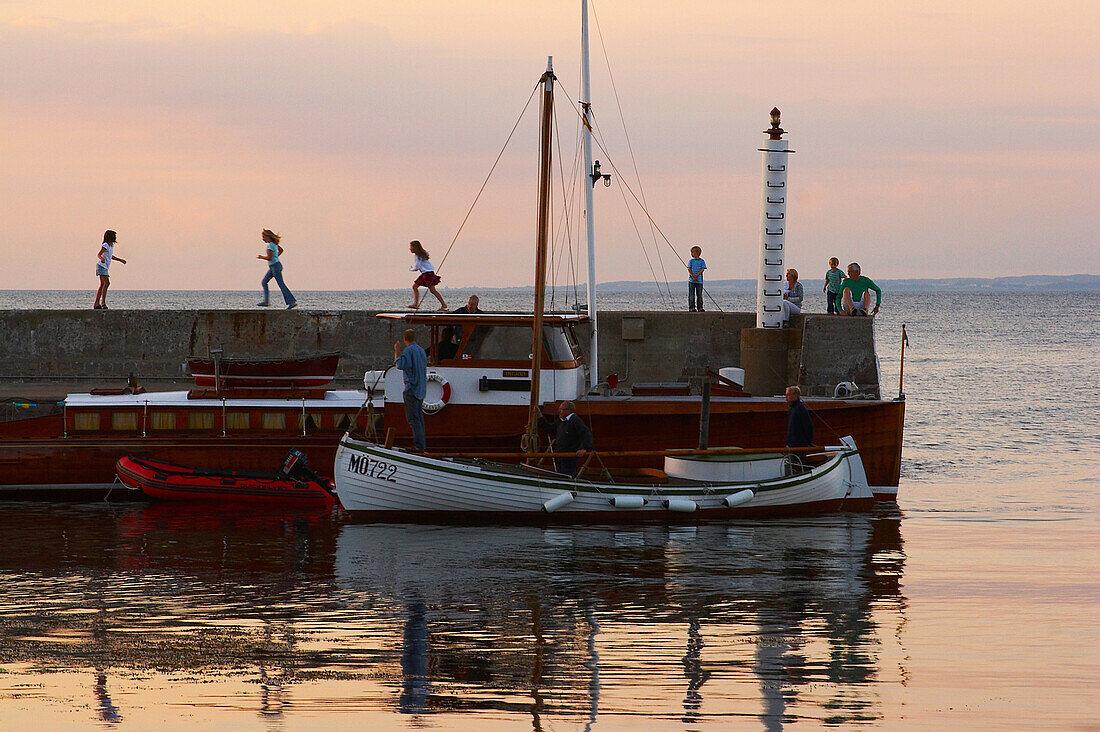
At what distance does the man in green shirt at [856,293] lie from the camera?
66.6 feet

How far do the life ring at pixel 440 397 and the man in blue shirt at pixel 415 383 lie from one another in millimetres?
600

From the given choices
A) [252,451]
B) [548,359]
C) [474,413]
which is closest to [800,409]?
[548,359]

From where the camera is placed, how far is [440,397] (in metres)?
16.8

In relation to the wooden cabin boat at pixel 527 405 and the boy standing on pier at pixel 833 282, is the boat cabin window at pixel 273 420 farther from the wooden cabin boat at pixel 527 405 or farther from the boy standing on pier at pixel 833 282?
the boy standing on pier at pixel 833 282

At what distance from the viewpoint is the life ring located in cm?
1675

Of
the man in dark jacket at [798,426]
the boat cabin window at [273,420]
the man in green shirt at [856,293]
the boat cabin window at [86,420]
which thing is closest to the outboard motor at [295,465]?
the boat cabin window at [273,420]

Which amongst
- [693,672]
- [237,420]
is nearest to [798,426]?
[693,672]

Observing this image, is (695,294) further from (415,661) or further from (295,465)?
(415,661)

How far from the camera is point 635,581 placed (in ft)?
41.0

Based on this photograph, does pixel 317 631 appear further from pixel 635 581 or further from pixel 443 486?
pixel 443 486

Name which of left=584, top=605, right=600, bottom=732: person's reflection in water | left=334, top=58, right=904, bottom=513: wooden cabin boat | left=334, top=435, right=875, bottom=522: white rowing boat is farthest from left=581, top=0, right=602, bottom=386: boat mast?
left=584, top=605, right=600, bottom=732: person's reflection in water

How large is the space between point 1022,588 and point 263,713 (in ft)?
27.4

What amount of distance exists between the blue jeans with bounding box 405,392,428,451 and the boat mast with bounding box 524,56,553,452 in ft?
4.95

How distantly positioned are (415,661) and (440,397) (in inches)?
298
